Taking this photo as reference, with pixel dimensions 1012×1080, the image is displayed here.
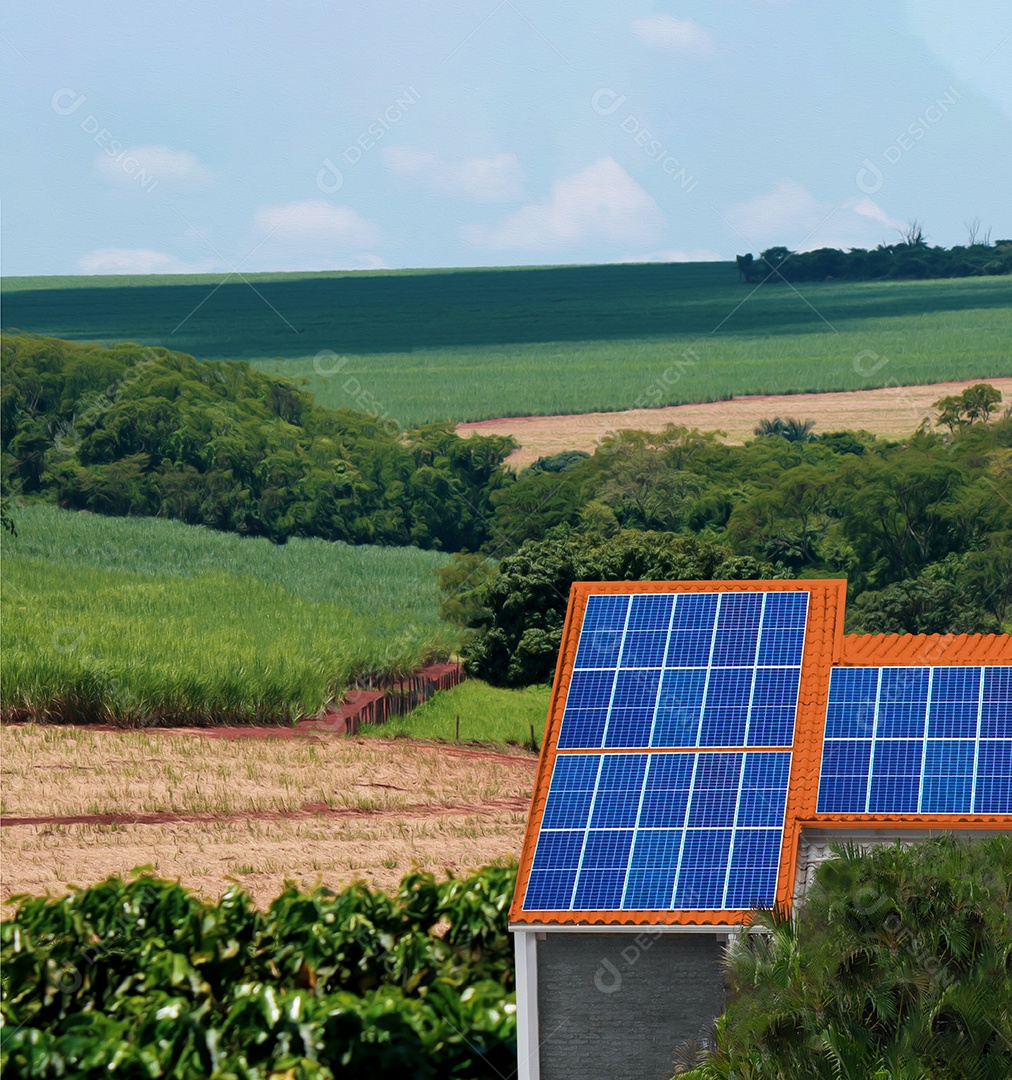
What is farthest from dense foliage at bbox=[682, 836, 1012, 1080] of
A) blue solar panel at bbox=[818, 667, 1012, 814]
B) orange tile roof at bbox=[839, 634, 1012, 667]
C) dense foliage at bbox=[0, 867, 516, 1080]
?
dense foliage at bbox=[0, 867, 516, 1080]

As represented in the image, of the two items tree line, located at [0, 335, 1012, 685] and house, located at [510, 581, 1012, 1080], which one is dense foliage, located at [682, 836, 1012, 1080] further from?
tree line, located at [0, 335, 1012, 685]

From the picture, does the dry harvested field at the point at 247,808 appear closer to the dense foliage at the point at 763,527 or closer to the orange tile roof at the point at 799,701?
the dense foliage at the point at 763,527

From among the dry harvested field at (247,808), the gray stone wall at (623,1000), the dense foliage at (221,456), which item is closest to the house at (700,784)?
the gray stone wall at (623,1000)

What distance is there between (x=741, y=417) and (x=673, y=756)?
94445 millimetres

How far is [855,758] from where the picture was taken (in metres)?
18.3

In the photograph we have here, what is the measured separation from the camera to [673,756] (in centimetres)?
1861

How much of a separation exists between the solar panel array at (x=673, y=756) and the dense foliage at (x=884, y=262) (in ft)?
424

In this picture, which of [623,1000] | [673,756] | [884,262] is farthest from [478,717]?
[884,262]

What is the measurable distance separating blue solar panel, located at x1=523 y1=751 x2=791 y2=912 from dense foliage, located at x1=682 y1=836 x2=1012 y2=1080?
7.30ft

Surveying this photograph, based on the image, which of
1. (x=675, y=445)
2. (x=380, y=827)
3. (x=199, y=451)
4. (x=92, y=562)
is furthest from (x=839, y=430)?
(x=380, y=827)

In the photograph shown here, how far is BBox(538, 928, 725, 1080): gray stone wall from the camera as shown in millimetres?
17156

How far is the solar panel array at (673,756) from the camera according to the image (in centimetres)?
1736

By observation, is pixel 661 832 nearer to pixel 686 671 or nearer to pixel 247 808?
pixel 686 671

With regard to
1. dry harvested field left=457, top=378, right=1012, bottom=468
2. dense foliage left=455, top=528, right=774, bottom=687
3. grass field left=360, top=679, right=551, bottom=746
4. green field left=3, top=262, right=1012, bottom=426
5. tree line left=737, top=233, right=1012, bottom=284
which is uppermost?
tree line left=737, top=233, right=1012, bottom=284
